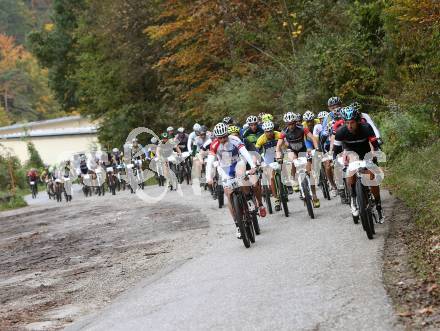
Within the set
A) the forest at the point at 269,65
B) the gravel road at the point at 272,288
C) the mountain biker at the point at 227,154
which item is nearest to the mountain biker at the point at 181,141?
the forest at the point at 269,65

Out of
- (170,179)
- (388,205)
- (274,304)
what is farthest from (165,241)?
(170,179)

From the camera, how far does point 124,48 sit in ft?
136

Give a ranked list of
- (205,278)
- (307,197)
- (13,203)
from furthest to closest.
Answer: (13,203), (307,197), (205,278)

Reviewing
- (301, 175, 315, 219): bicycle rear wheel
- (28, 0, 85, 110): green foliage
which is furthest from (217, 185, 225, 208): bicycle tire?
(28, 0, 85, 110): green foliage

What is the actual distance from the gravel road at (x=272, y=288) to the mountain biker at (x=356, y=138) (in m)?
0.70

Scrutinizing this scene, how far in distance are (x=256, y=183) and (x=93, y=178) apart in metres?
22.1

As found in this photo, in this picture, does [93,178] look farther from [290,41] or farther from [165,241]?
[165,241]

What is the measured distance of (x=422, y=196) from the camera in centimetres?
1353

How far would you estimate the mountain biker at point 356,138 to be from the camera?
1165cm

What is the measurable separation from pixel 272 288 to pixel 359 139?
3692 mm

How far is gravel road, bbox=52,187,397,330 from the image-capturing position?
25.2 feet

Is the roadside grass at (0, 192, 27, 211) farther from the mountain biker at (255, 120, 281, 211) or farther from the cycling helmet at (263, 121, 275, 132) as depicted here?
the cycling helmet at (263, 121, 275, 132)

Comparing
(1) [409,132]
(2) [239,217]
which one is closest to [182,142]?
(1) [409,132]

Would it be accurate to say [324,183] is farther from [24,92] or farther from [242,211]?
[24,92]
